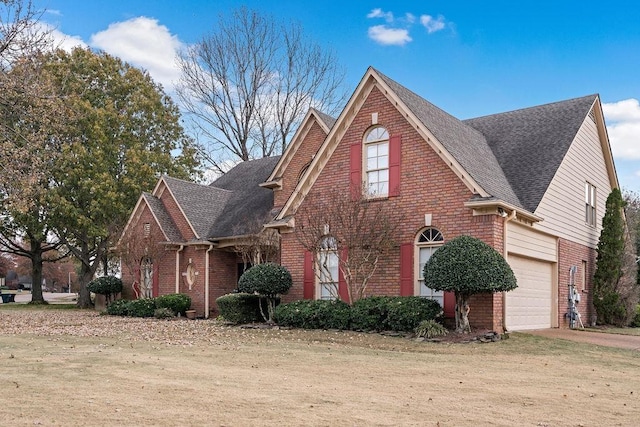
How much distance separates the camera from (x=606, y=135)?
933 inches

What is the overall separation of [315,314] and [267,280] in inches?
94.4

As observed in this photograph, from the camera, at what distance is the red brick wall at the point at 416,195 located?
51.4 feet

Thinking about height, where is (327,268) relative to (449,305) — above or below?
above

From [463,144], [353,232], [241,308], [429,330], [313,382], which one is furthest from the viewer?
[241,308]

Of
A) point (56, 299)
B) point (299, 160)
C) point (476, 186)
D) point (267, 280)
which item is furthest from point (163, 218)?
point (56, 299)

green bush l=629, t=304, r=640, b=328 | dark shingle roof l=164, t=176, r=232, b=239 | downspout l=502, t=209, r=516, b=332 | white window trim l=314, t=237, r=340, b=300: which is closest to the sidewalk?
dark shingle roof l=164, t=176, r=232, b=239

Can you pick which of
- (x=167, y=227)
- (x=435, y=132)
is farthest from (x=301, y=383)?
(x=167, y=227)

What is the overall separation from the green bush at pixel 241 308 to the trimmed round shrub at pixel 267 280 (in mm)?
761

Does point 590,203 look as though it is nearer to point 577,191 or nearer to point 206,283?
point 577,191

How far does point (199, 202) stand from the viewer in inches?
1062

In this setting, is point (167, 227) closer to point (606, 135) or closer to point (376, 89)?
point (376, 89)

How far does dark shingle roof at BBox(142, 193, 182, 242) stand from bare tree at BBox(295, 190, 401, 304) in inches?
371

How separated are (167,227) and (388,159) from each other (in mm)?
12049

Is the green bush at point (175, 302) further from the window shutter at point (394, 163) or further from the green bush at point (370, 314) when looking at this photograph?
the window shutter at point (394, 163)
